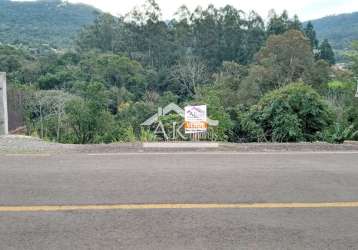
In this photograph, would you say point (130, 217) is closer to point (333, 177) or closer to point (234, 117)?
point (333, 177)

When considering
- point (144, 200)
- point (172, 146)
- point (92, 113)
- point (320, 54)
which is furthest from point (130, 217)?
point (320, 54)

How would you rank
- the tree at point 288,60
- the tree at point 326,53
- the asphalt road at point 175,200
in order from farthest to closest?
the tree at point 326,53
the tree at point 288,60
the asphalt road at point 175,200

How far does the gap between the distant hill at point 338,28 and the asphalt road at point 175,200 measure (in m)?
84.4

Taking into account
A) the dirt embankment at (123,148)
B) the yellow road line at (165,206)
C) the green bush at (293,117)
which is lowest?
the yellow road line at (165,206)

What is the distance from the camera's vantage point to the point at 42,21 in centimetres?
11044

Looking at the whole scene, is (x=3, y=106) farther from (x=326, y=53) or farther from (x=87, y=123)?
(x=326, y=53)

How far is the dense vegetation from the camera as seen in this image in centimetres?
1227

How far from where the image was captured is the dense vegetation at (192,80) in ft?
40.2

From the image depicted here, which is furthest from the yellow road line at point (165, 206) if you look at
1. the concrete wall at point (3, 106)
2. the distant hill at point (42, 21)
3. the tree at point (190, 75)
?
the distant hill at point (42, 21)

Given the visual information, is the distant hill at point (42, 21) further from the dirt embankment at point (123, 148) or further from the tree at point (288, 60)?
the dirt embankment at point (123, 148)

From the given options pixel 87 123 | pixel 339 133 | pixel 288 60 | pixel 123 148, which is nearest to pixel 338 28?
pixel 288 60

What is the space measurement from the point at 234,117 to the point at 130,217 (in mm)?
10247

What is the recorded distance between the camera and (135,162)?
7477 millimetres

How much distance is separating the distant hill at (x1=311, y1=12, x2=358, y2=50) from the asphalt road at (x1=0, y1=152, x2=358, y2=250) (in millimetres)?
84371
